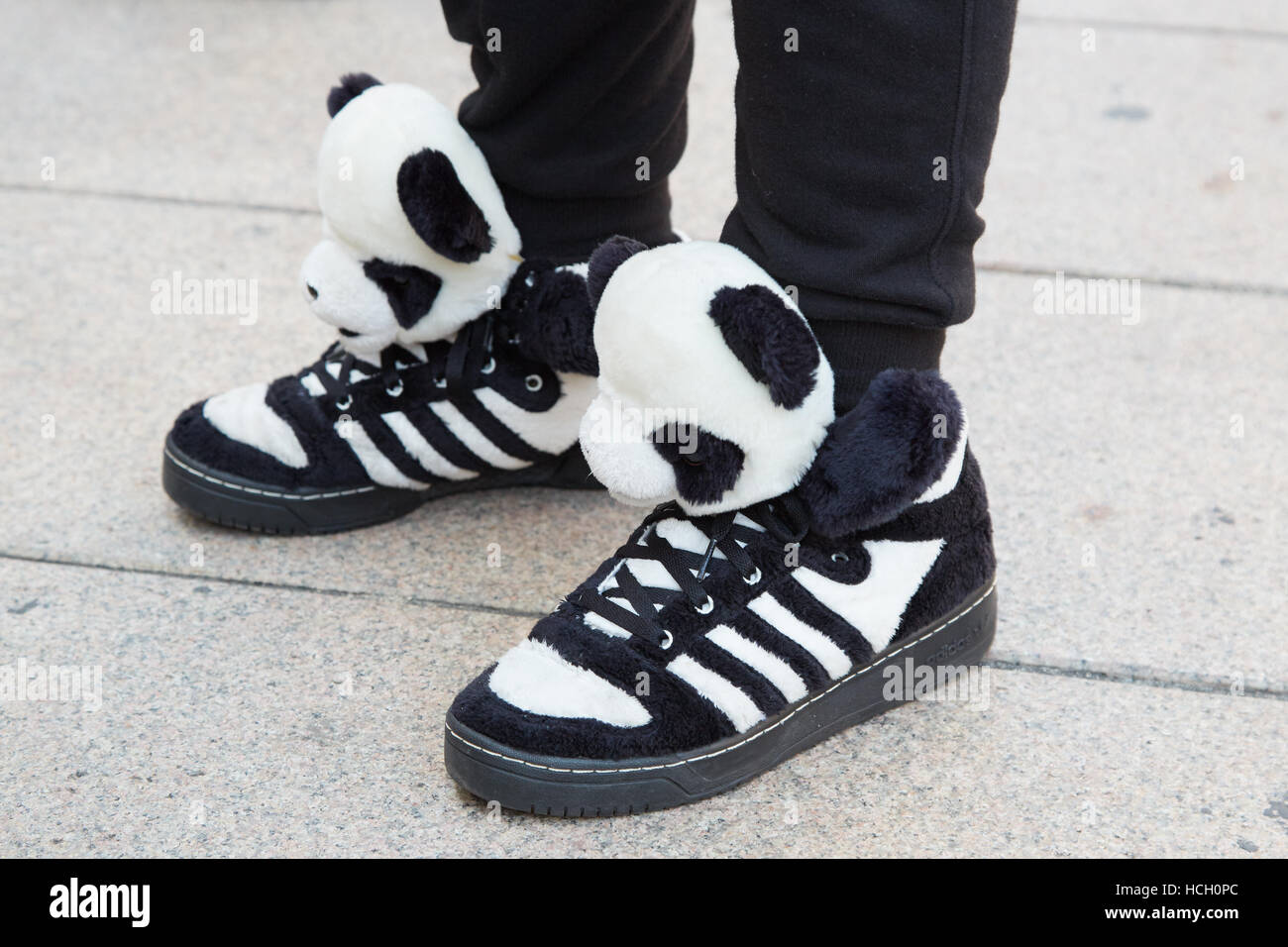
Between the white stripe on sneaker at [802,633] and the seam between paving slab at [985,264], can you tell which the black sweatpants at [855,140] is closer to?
the white stripe on sneaker at [802,633]

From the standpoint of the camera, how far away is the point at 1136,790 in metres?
1.56

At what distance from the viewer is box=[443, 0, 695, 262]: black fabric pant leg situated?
173cm

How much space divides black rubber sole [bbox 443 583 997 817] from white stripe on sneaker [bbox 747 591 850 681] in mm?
37

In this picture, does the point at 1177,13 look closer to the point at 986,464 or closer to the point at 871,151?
the point at 986,464

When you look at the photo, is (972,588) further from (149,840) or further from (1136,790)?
(149,840)

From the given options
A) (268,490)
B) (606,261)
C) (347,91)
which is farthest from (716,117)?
(606,261)

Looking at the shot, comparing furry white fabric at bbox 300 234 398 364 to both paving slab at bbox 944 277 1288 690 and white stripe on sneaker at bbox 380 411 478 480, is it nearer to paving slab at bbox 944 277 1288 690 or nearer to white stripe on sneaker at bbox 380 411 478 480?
white stripe on sneaker at bbox 380 411 478 480

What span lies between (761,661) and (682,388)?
33 cm

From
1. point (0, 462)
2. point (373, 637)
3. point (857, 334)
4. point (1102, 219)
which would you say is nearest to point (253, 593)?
point (373, 637)

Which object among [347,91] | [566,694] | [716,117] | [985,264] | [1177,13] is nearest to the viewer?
[566,694]

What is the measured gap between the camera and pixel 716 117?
3.51m

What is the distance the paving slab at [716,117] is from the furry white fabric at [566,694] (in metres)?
1.60

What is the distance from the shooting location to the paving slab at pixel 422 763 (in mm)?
1478

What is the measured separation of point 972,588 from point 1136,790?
0.29 meters
